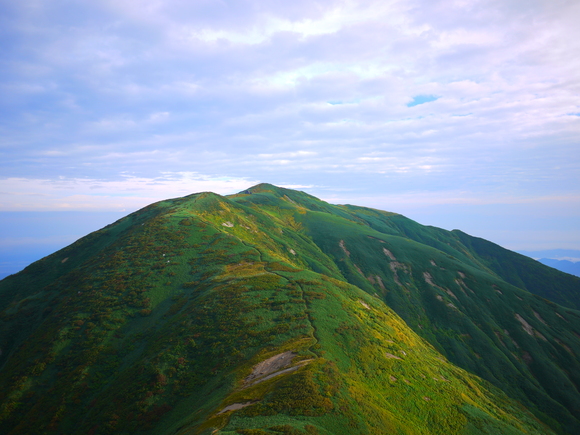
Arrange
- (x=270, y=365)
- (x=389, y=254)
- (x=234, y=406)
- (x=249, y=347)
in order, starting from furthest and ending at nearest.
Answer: (x=389, y=254) → (x=249, y=347) → (x=270, y=365) → (x=234, y=406)

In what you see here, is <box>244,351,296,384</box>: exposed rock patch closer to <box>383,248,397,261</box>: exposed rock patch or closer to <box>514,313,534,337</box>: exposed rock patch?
<box>514,313,534,337</box>: exposed rock patch

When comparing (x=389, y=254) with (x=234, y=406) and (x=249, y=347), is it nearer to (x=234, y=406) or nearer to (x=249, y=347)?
(x=249, y=347)

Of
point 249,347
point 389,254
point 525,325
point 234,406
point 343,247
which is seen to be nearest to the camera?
point 234,406

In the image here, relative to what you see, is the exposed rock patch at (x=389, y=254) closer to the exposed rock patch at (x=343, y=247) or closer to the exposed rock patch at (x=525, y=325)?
the exposed rock patch at (x=343, y=247)

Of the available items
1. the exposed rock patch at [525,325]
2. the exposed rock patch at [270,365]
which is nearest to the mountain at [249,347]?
the exposed rock patch at [270,365]

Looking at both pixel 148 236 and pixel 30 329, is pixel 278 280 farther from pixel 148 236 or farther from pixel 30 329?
pixel 30 329

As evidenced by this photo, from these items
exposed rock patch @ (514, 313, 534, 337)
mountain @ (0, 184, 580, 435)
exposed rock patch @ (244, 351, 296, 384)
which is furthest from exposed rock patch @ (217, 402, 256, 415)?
exposed rock patch @ (514, 313, 534, 337)

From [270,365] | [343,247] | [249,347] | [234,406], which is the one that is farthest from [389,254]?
[234,406]

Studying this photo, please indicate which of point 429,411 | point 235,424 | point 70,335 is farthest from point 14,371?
point 429,411
